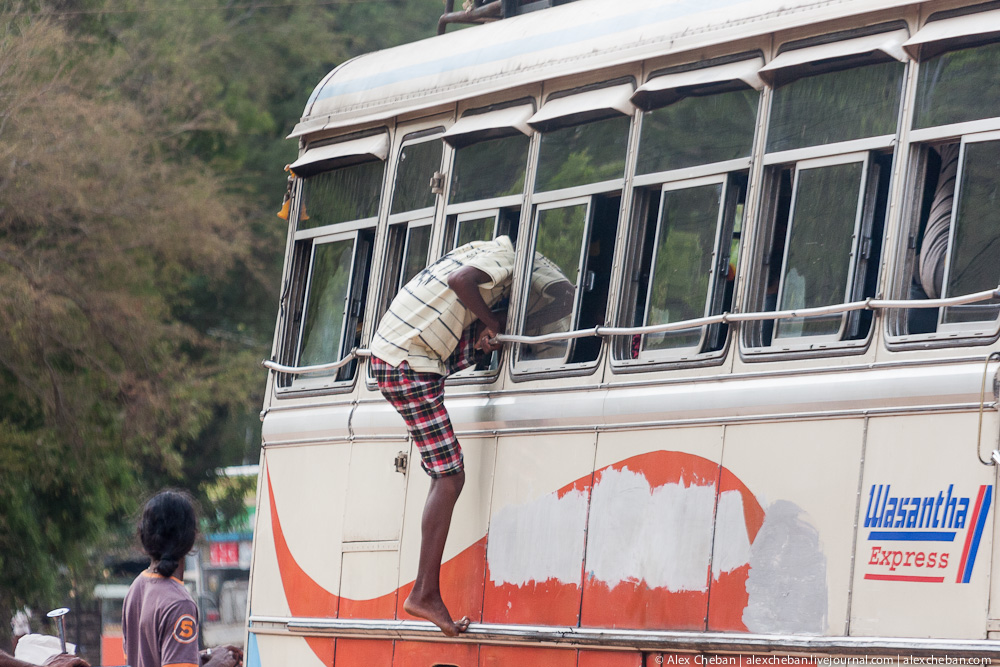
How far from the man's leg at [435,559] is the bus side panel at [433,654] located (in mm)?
112

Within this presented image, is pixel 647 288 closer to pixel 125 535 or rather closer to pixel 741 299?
pixel 741 299

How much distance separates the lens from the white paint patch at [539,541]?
647 centimetres

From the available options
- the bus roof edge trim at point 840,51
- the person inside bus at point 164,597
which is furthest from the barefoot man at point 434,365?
the person inside bus at point 164,597

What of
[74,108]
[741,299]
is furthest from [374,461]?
[74,108]

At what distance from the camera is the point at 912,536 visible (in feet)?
16.8

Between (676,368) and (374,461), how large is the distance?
2.13 m

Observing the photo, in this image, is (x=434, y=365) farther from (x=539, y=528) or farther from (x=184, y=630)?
(x=184, y=630)

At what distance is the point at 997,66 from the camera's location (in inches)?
205

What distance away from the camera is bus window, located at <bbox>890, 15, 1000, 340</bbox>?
5.16 metres

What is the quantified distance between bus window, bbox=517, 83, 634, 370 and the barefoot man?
19 cm

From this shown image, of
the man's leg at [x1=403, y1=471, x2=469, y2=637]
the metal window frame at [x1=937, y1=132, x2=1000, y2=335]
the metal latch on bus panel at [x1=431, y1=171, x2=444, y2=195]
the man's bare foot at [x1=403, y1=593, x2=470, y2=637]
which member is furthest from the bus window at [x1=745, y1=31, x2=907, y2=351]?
the metal latch on bus panel at [x1=431, y1=171, x2=444, y2=195]

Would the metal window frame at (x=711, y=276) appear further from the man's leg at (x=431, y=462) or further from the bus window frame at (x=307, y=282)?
the bus window frame at (x=307, y=282)

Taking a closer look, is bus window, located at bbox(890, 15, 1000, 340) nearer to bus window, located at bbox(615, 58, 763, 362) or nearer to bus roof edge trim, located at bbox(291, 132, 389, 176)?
bus window, located at bbox(615, 58, 763, 362)

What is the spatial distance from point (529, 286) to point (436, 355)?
52 centimetres
